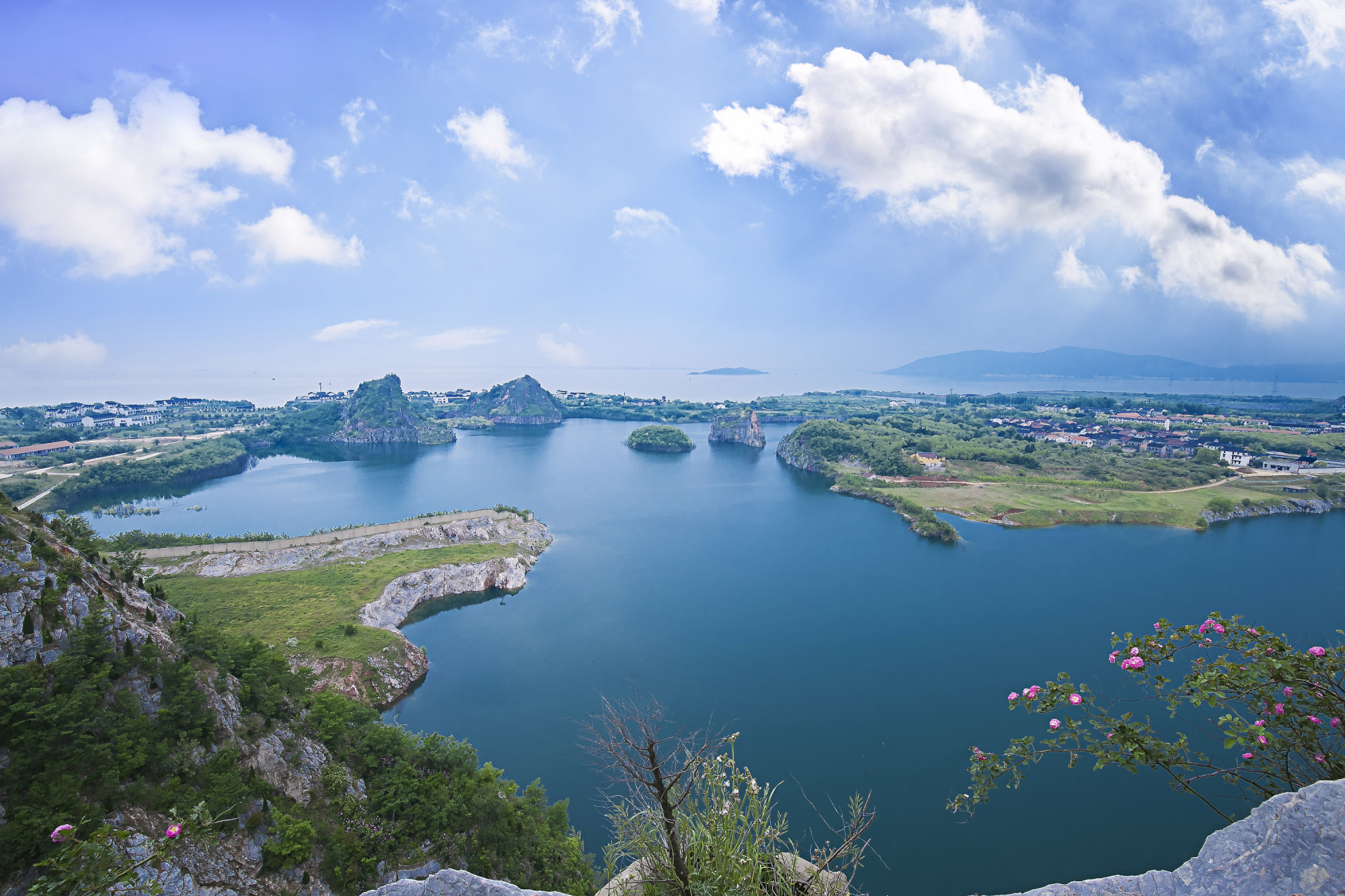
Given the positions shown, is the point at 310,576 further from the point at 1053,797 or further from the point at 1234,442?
the point at 1234,442

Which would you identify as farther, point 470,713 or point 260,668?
point 470,713

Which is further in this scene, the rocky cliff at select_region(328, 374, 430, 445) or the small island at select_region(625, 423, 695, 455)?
the rocky cliff at select_region(328, 374, 430, 445)

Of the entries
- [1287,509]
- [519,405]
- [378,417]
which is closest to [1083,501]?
[1287,509]

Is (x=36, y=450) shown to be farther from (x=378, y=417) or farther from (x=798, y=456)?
(x=798, y=456)

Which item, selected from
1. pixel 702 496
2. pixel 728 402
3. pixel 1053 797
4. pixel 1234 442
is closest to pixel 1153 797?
pixel 1053 797

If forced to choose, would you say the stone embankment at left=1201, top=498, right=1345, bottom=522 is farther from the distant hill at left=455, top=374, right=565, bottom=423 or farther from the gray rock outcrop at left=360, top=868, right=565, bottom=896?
the distant hill at left=455, top=374, right=565, bottom=423

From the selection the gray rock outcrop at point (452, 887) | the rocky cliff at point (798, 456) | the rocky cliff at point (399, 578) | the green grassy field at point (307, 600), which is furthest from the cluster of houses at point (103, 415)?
the gray rock outcrop at point (452, 887)

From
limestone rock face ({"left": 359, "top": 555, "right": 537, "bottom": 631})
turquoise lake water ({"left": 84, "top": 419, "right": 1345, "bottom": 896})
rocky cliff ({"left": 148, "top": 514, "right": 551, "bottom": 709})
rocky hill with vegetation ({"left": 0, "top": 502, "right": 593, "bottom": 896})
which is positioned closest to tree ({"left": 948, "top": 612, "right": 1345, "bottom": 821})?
rocky hill with vegetation ({"left": 0, "top": 502, "right": 593, "bottom": 896})
